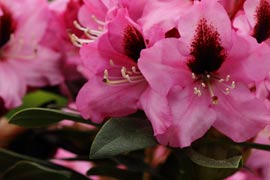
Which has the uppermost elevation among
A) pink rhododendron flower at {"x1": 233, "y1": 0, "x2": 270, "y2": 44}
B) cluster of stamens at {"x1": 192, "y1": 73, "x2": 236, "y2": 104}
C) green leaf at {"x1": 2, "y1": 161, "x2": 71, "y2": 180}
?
pink rhododendron flower at {"x1": 233, "y1": 0, "x2": 270, "y2": 44}

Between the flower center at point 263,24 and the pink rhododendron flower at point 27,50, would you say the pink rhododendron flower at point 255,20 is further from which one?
the pink rhododendron flower at point 27,50

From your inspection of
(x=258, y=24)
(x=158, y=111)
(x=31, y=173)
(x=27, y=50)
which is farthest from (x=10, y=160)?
(x=258, y=24)

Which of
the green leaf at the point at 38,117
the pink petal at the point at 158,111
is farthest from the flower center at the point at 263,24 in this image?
the green leaf at the point at 38,117

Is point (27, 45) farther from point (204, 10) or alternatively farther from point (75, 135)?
point (204, 10)

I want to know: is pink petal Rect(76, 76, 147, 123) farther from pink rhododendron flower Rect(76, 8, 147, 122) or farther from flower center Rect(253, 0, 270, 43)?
flower center Rect(253, 0, 270, 43)

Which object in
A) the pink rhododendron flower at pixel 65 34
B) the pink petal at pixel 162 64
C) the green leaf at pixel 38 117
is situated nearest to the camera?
the pink petal at pixel 162 64

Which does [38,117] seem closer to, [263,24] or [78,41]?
[78,41]

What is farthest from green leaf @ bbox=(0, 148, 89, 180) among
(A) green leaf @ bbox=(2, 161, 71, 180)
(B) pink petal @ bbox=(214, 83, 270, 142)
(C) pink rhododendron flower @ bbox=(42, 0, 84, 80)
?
Answer: (B) pink petal @ bbox=(214, 83, 270, 142)
